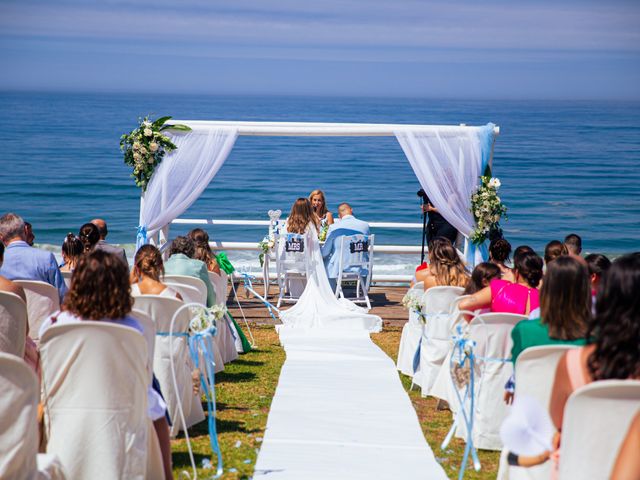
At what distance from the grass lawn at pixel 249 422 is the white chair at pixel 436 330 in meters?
0.23

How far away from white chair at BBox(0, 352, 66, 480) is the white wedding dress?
7098mm

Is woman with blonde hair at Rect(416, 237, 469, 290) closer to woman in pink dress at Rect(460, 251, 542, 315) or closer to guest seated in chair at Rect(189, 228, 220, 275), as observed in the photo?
woman in pink dress at Rect(460, 251, 542, 315)

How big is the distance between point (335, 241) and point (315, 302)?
1.20 m

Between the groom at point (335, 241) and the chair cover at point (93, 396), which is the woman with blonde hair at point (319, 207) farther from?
the chair cover at point (93, 396)

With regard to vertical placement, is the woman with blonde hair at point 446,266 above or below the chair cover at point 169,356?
above

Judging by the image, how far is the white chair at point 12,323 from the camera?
5258 millimetres

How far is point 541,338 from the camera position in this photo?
4305 mm

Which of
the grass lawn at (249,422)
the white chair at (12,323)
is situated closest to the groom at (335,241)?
the grass lawn at (249,422)

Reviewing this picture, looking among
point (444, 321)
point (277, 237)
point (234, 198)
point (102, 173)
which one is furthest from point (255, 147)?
point (444, 321)

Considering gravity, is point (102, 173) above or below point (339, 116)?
below

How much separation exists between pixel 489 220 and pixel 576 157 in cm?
4462

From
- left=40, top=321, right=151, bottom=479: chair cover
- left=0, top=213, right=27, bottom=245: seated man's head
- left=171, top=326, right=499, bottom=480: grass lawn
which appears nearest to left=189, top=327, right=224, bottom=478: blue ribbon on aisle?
left=171, top=326, right=499, bottom=480: grass lawn

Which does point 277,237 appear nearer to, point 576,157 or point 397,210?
point 397,210

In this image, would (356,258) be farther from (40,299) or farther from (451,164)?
(40,299)
